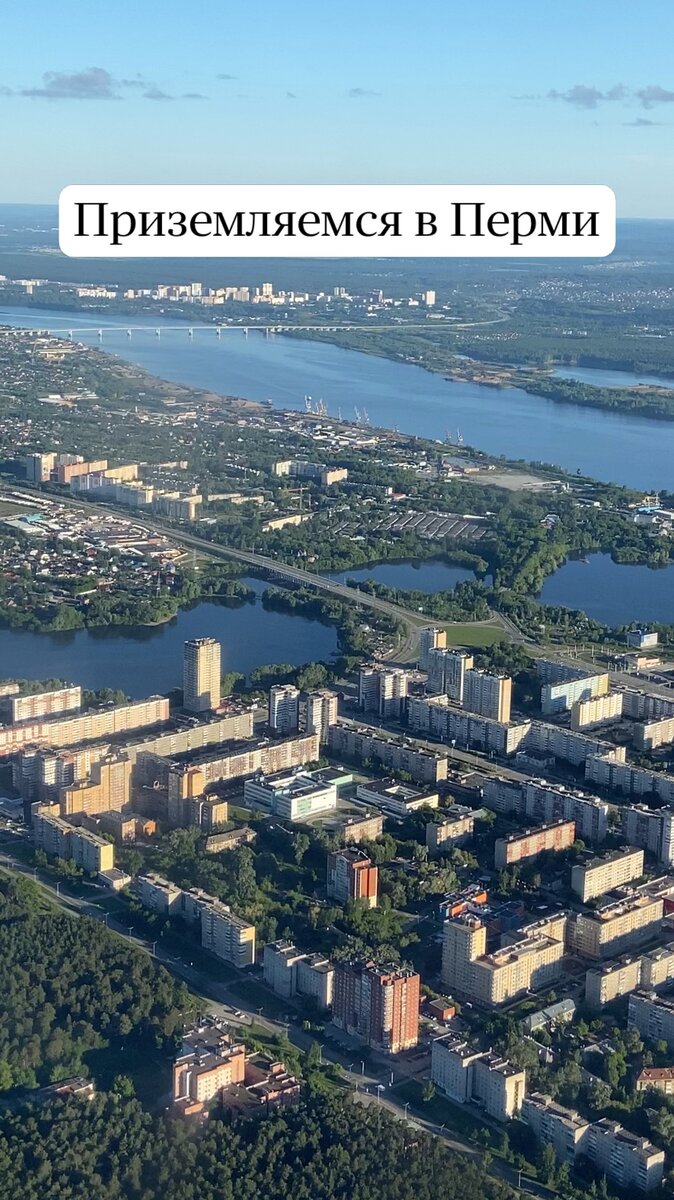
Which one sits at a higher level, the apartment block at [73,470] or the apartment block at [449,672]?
the apartment block at [73,470]

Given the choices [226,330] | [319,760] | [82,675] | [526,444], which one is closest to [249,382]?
[526,444]

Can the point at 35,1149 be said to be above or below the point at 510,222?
below

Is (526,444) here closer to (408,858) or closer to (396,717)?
(396,717)

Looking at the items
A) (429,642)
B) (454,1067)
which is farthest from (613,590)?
(454,1067)

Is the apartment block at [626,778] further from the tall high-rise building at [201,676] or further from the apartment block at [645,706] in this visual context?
the tall high-rise building at [201,676]

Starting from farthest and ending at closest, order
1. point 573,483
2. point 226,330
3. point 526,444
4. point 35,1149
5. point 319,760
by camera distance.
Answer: point 226,330 → point 526,444 → point 573,483 → point 319,760 → point 35,1149

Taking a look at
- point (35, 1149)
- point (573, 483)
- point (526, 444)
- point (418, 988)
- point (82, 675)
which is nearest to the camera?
point (35, 1149)

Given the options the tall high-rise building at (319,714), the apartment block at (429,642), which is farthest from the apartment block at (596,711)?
the tall high-rise building at (319,714)
